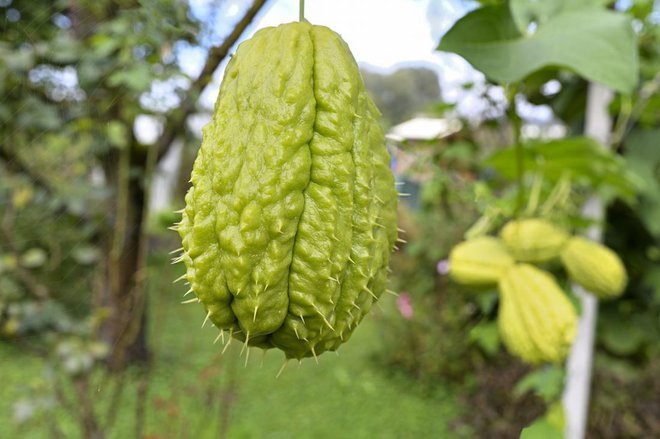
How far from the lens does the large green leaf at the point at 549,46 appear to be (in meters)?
0.76

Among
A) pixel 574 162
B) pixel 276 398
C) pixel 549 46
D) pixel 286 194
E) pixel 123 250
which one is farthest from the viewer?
pixel 276 398

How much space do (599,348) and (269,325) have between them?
2245 mm

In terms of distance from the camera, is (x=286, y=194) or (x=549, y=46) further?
(x=549, y=46)

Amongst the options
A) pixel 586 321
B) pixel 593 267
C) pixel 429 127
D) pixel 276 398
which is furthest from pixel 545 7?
pixel 276 398

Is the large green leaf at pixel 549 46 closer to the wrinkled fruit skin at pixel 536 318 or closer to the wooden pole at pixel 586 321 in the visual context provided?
the wrinkled fruit skin at pixel 536 318

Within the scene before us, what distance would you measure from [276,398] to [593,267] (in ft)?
9.64

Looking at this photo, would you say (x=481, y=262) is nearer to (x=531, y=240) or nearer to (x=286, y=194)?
(x=531, y=240)

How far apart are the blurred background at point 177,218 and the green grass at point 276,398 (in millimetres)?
19

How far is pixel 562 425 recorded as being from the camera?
1652 millimetres

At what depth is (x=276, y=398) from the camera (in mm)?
3990

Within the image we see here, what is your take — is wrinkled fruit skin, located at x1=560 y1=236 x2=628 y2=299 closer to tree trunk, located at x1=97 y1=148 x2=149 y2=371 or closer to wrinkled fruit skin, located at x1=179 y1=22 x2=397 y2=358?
wrinkled fruit skin, located at x1=179 y1=22 x2=397 y2=358

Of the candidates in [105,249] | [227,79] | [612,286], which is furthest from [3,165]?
[612,286]

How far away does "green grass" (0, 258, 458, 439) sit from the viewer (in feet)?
10.9

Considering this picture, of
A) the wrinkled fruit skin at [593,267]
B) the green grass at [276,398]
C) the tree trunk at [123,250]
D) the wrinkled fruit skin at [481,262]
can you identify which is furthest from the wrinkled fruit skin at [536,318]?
the green grass at [276,398]
